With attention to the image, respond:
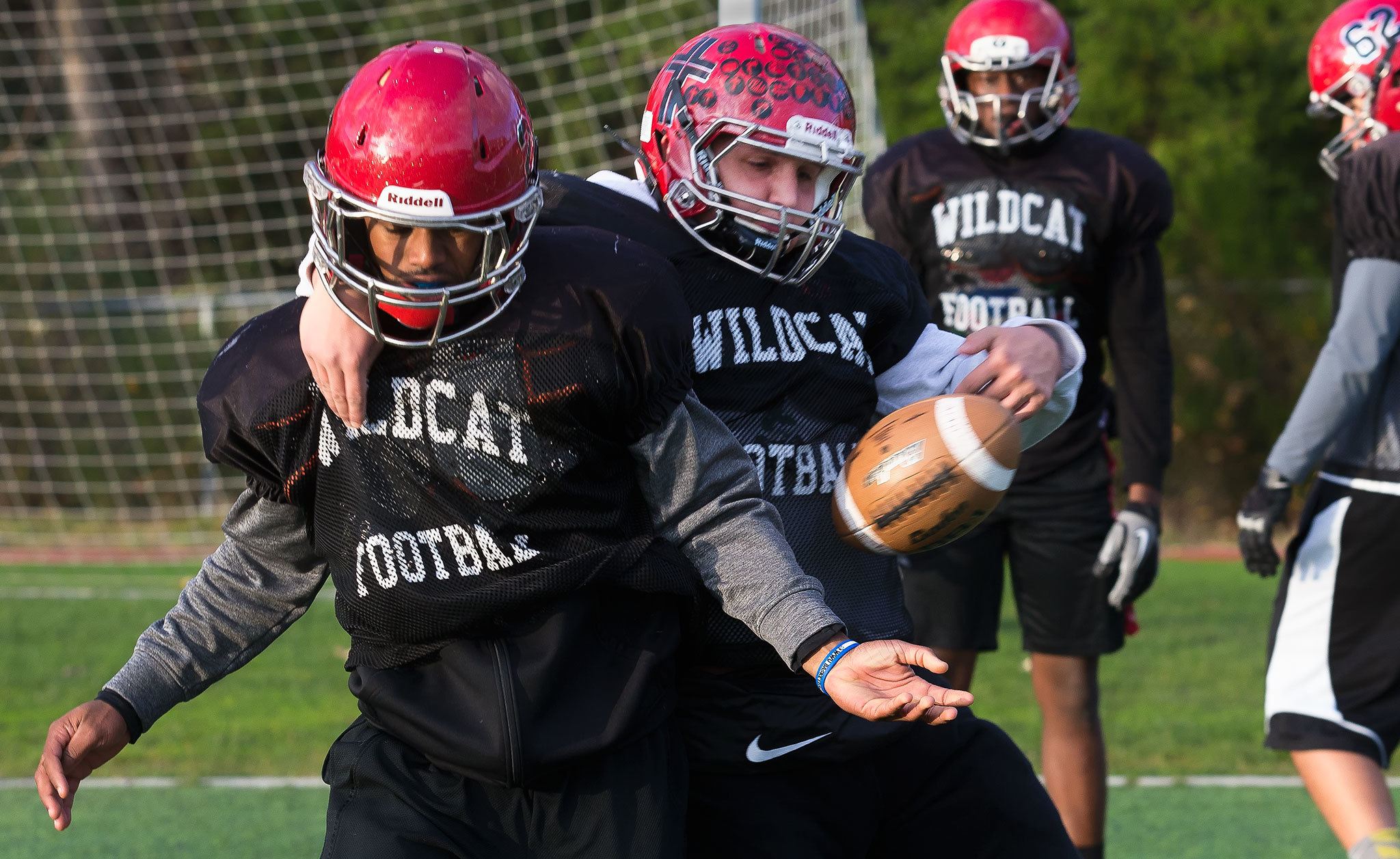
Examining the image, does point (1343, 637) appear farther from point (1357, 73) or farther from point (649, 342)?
point (649, 342)

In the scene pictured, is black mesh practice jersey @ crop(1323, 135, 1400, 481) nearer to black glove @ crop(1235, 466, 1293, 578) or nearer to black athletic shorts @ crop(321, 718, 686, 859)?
black glove @ crop(1235, 466, 1293, 578)

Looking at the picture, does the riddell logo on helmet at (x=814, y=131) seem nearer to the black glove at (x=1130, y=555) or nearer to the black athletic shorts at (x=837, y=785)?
the black athletic shorts at (x=837, y=785)

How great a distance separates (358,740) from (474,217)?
732mm

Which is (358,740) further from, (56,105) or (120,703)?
(56,105)

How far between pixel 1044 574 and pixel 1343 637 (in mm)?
904

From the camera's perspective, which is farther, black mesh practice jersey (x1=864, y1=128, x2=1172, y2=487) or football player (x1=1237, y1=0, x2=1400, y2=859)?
black mesh practice jersey (x1=864, y1=128, x2=1172, y2=487)

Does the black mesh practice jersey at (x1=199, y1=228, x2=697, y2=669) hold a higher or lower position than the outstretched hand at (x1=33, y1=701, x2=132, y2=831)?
higher

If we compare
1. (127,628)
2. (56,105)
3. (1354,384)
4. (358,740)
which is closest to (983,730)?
(358,740)

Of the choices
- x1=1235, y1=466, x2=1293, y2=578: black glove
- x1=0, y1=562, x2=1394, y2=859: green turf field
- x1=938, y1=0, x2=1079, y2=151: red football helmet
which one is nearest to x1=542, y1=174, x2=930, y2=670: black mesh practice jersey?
x1=1235, y1=466, x2=1293, y2=578: black glove

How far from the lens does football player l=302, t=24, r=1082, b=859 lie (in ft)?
7.82

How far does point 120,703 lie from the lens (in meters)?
2.30

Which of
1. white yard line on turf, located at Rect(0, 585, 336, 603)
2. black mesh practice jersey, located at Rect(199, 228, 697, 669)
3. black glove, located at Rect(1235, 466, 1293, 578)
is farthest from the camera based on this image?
white yard line on turf, located at Rect(0, 585, 336, 603)

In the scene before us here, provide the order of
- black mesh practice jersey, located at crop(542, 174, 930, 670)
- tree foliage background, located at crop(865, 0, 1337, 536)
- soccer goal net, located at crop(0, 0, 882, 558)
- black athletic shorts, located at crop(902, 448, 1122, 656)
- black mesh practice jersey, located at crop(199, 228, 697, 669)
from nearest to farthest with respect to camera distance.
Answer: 1. black mesh practice jersey, located at crop(199, 228, 697, 669)
2. black mesh practice jersey, located at crop(542, 174, 930, 670)
3. black athletic shorts, located at crop(902, 448, 1122, 656)
4. soccer goal net, located at crop(0, 0, 882, 558)
5. tree foliage background, located at crop(865, 0, 1337, 536)

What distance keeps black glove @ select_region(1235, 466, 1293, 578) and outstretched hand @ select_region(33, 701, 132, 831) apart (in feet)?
8.37
